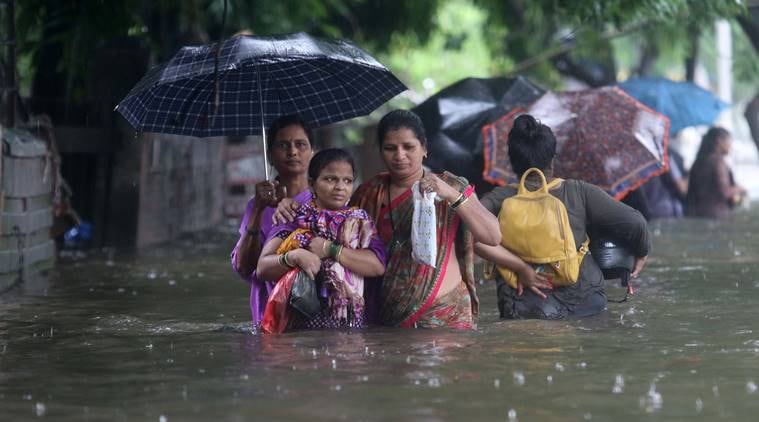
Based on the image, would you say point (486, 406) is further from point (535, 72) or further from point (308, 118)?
point (535, 72)

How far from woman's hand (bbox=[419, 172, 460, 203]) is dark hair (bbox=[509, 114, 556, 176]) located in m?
0.84

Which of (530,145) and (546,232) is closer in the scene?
(546,232)

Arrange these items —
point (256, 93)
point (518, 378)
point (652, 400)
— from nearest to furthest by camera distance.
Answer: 1. point (652, 400)
2. point (518, 378)
3. point (256, 93)

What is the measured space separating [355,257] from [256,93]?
166cm

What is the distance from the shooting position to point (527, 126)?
7.83 metres

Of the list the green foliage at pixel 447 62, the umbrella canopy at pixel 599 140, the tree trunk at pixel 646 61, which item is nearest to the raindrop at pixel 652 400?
the umbrella canopy at pixel 599 140

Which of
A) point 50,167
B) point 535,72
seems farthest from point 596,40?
point 50,167

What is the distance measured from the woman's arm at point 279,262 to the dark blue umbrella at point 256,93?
3.09 feet

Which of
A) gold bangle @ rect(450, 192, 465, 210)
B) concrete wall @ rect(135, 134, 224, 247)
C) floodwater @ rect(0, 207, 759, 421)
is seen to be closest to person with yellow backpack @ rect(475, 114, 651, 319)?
floodwater @ rect(0, 207, 759, 421)

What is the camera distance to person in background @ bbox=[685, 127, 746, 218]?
17.6 metres

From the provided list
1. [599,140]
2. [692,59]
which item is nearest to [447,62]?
[692,59]

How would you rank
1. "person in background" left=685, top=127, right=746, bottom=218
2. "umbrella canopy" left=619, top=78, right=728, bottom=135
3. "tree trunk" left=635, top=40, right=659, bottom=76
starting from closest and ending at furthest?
1. "person in background" left=685, top=127, right=746, bottom=218
2. "umbrella canopy" left=619, top=78, right=728, bottom=135
3. "tree trunk" left=635, top=40, right=659, bottom=76

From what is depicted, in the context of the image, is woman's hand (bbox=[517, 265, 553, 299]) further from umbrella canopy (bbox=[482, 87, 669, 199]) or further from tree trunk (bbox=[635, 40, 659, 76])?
tree trunk (bbox=[635, 40, 659, 76])

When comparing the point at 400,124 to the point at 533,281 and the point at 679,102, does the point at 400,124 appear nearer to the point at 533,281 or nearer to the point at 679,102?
the point at 533,281
